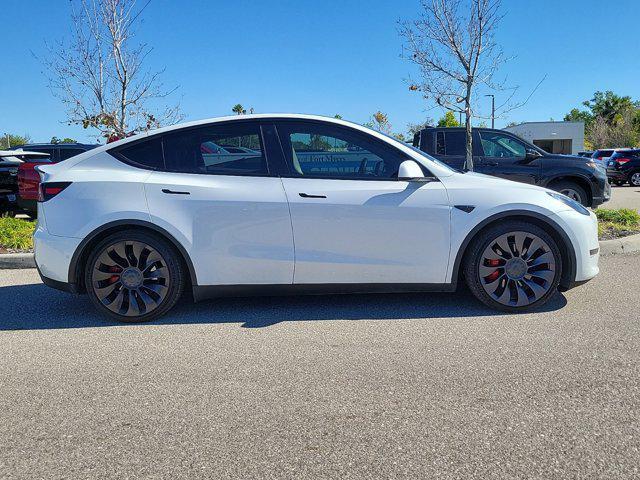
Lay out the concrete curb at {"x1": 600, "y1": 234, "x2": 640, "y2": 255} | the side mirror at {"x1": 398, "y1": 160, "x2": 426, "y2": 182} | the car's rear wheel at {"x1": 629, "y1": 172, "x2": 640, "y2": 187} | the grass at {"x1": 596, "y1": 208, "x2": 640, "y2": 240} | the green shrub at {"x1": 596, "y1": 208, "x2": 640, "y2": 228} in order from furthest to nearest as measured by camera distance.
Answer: the car's rear wheel at {"x1": 629, "y1": 172, "x2": 640, "y2": 187} < the green shrub at {"x1": 596, "y1": 208, "x2": 640, "y2": 228} < the grass at {"x1": 596, "y1": 208, "x2": 640, "y2": 240} < the concrete curb at {"x1": 600, "y1": 234, "x2": 640, "y2": 255} < the side mirror at {"x1": 398, "y1": 160, "x2": 426, "y2": 182}

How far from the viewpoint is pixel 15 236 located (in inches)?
289

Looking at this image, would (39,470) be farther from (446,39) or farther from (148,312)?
(446,39)

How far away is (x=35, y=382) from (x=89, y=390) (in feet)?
1.34

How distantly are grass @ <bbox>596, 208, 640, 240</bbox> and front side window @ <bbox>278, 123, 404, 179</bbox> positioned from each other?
14.4 ft

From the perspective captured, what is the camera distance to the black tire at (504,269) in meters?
4.29

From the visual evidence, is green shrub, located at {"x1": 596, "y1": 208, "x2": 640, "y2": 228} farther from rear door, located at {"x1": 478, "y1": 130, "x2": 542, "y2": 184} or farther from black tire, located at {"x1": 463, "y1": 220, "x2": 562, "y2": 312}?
black tire, located at {"x1": 463, "y1": 220, "x2": 562, "y2": 312}

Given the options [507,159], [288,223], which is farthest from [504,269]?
[507,159]

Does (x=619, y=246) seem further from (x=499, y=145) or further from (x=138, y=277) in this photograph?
(x=138, y=277)

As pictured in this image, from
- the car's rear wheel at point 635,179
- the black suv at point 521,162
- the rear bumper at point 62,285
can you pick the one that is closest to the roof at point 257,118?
the rear bumper at point 62,285

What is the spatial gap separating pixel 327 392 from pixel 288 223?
5.17ft

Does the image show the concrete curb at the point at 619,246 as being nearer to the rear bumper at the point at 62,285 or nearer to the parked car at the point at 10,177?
the rear bumper at the point at 62,285

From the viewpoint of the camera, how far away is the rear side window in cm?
434

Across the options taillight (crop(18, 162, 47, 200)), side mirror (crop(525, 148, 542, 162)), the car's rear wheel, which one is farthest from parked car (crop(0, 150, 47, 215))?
the car's rear wheel

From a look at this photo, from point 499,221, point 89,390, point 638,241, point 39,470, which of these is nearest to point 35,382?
point 89,390
